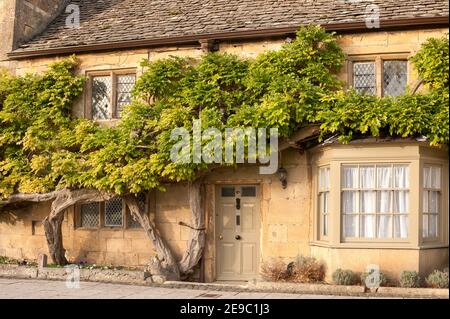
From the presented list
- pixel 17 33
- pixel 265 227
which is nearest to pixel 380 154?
pixel 265 227

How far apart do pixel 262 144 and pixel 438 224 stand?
12.6 ft

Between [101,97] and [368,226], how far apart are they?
6.85m

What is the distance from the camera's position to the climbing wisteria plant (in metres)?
10.9

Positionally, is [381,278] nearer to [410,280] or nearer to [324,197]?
[410,280]

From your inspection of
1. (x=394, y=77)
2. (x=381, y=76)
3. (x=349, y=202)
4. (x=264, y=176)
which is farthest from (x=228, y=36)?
(x=349, y=202)

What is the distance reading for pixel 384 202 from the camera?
1118 centimetres

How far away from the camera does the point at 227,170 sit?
1260 cm

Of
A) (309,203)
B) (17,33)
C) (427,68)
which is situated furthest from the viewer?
(17,33)

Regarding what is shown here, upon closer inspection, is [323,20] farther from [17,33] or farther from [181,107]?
[17,33]

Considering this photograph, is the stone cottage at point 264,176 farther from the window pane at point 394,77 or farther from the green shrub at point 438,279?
the green shrub at point 438,279

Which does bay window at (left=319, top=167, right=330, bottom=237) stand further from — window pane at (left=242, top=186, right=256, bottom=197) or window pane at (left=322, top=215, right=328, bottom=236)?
window pane at (left=242, top=186, right=256, bottom=197)

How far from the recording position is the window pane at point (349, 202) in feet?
37.2

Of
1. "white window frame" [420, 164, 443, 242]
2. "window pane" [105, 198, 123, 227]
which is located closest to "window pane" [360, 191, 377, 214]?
"white window frame" [420, 164, 443, 242]

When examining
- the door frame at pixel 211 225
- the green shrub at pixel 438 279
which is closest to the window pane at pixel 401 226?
the green shrub at pixel 438 279
